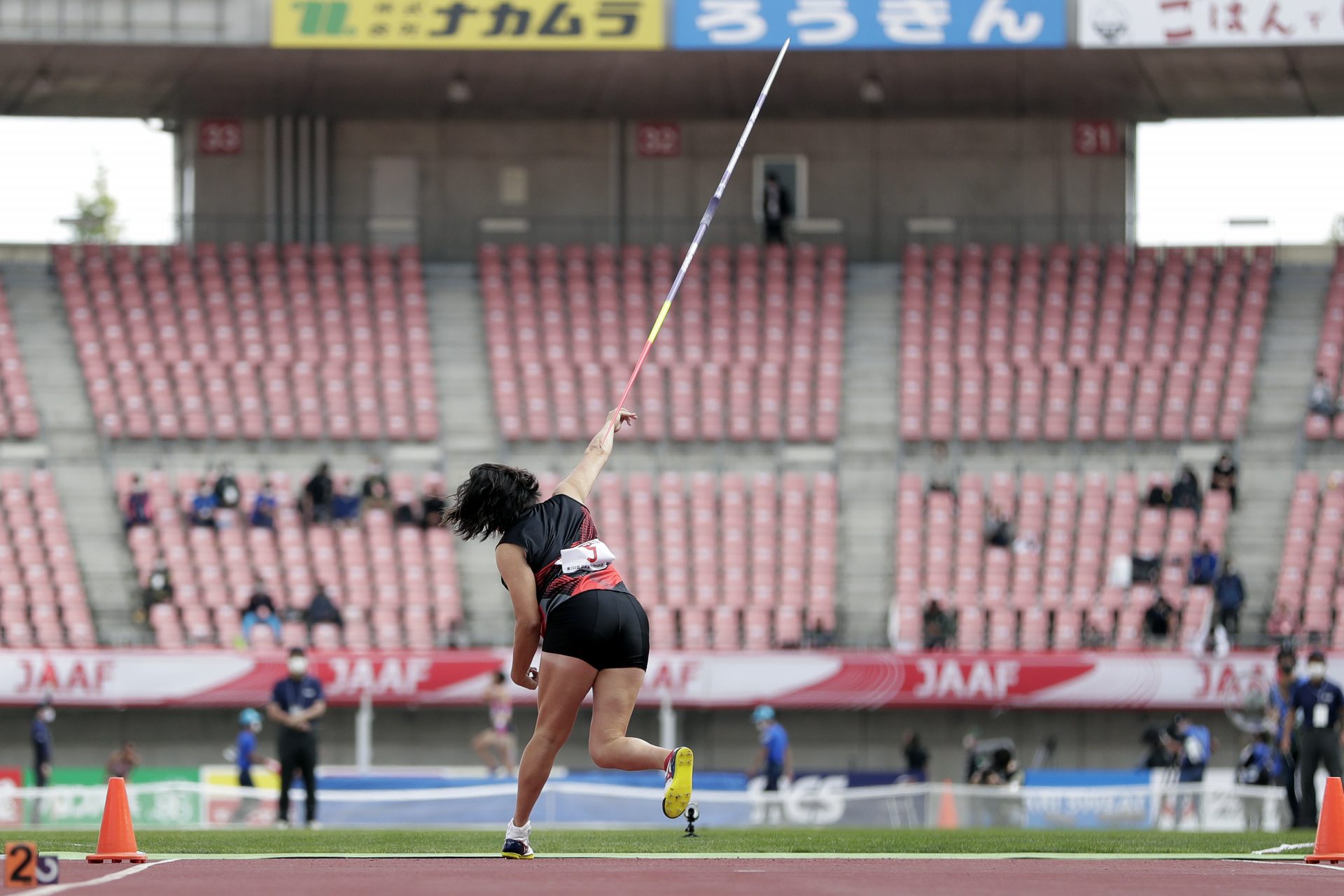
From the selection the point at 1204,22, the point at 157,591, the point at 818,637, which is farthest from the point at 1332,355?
the point at 157,591

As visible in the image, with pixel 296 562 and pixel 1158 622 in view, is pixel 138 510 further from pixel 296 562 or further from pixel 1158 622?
pixel 1158 622

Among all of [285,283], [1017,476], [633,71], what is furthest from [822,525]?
[285,283]

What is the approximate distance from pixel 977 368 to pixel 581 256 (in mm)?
6974

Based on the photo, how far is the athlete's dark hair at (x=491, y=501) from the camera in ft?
31.4

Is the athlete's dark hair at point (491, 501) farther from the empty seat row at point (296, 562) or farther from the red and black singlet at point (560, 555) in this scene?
the empty seat row at point (296, 562)

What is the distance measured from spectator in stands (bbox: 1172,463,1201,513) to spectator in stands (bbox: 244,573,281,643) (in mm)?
12916

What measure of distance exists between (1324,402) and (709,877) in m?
23.9

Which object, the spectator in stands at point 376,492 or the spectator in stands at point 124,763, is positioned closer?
the spectator in stands at point 124,763

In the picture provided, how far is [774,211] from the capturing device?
34.0 m

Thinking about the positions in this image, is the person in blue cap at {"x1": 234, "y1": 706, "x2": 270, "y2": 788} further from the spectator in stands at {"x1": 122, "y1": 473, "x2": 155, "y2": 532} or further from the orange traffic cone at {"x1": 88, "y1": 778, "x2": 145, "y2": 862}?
the orange traffic cone at {"x1": 88, "y1": 778, "x2": 145, "y2": 862}

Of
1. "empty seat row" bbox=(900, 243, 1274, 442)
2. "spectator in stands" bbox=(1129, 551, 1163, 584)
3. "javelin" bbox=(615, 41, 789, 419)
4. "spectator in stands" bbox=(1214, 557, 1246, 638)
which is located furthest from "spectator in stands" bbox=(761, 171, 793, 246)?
"javelin" bbox=(615, 41, 789, 419)

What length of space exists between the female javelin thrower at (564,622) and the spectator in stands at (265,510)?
19.7 m

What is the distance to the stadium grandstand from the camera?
25.5 m

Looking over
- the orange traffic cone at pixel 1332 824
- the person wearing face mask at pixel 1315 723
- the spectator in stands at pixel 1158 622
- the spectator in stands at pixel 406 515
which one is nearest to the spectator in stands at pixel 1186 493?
the spectator in stands at pixel 1158 622
